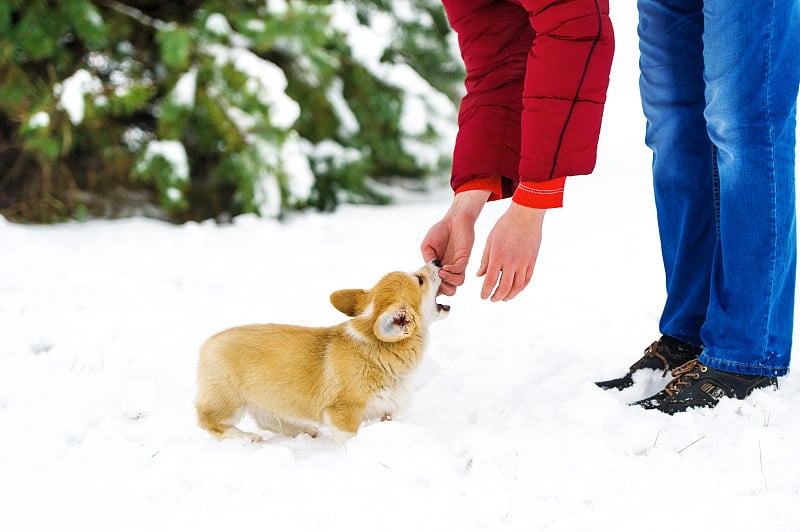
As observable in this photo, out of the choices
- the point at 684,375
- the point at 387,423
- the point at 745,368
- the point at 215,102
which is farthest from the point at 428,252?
the point at 215,102

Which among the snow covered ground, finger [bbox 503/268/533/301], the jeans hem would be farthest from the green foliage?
the jeans hem

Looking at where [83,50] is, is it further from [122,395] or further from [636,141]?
[636,141]

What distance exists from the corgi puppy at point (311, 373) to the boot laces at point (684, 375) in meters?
0.79

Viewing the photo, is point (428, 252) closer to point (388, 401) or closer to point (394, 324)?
point (394, 324)

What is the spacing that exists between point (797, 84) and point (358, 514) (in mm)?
1666

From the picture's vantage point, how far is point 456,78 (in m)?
6.14

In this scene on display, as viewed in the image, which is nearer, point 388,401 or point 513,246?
point 513,246

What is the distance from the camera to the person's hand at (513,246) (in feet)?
6.28

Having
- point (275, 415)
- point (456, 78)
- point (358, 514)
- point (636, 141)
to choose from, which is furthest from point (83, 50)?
point (636, 141)

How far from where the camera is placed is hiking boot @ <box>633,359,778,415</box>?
207 cm

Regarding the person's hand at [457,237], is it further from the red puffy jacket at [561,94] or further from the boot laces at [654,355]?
the boot laces at [654,355]

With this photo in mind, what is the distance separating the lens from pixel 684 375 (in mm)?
2166

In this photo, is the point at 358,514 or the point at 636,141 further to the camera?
the point at 636,141

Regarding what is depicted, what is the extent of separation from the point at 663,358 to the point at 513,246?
0.84 m
